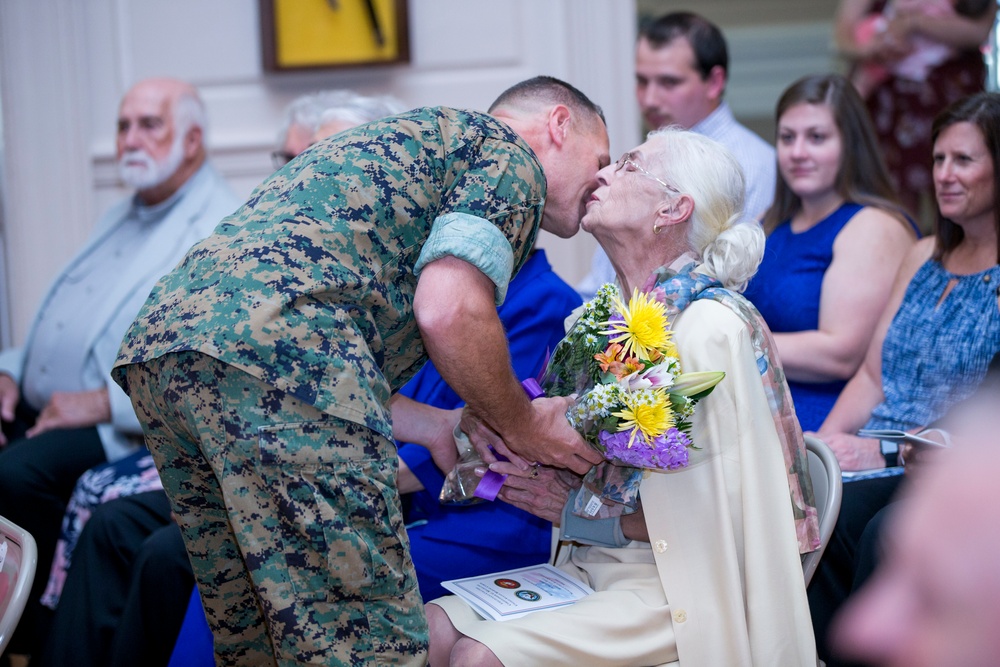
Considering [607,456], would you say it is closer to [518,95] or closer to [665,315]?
[665,315]

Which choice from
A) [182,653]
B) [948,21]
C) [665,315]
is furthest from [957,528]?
[948,21]

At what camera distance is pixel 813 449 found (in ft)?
7.30

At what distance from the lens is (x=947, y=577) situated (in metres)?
0.64

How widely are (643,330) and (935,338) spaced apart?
1.19 meters

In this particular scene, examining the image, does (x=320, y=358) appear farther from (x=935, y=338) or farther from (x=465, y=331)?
(x=935, y=338)

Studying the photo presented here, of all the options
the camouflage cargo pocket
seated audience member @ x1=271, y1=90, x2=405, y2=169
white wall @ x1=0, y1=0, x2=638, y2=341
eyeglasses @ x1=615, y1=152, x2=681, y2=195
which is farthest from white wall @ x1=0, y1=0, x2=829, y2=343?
the camouflage cargo pocket

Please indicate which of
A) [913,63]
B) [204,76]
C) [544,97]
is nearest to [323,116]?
[204,76]

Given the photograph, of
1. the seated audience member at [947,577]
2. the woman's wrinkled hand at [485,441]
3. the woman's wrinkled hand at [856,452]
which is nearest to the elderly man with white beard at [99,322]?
the woman's wrinkled hand at [485,441]

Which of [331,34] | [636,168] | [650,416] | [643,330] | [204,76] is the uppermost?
[331,34]

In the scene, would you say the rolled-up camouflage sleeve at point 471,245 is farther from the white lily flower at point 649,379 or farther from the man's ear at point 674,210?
the man's ear at point 674,210

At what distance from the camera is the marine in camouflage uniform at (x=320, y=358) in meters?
1.70

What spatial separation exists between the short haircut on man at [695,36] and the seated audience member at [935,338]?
1307mm

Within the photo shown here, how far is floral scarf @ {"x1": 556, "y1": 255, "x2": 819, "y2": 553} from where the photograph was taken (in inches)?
78.9

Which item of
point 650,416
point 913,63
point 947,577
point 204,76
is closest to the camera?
point 947,577
